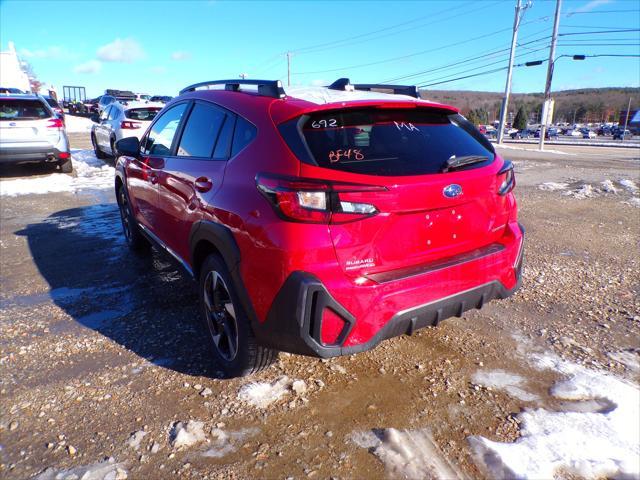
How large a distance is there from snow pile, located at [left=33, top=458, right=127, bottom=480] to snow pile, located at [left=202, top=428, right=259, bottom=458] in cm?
39

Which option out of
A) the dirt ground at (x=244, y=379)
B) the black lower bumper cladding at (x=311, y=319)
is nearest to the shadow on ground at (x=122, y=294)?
the dirt ground at (x=244, y=379)

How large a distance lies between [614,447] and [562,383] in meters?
0.56

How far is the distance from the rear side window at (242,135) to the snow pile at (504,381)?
200 cm

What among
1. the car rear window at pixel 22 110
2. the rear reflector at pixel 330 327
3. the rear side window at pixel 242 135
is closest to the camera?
the rear reflector at pixel 330 327

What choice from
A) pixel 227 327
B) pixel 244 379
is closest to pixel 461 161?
pixel 227 327

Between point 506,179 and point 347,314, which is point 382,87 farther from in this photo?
point 347,314

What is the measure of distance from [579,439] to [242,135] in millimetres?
2409

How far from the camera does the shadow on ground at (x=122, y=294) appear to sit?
10.7 feet

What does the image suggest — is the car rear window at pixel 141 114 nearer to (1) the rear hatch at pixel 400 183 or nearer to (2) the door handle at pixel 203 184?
(2) the door handle at pixel 203 184

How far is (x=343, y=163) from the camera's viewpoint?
89.0 inches

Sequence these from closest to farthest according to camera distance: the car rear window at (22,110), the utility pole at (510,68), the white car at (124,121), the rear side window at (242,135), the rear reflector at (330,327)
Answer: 1. the rear reflector at (330,327)
2. the rear side window at (242,135)
3. the car rear window at (22,110)
4. the white car at (124,121)
5. the utility pole at (510,68)

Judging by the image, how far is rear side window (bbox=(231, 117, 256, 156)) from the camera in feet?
8.42

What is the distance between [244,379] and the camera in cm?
285

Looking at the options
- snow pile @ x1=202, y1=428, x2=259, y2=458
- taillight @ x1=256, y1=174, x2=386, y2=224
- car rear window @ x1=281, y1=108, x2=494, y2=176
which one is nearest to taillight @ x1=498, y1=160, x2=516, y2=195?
car rear window @ x1=281, y1=108, x2=494, y2=176
